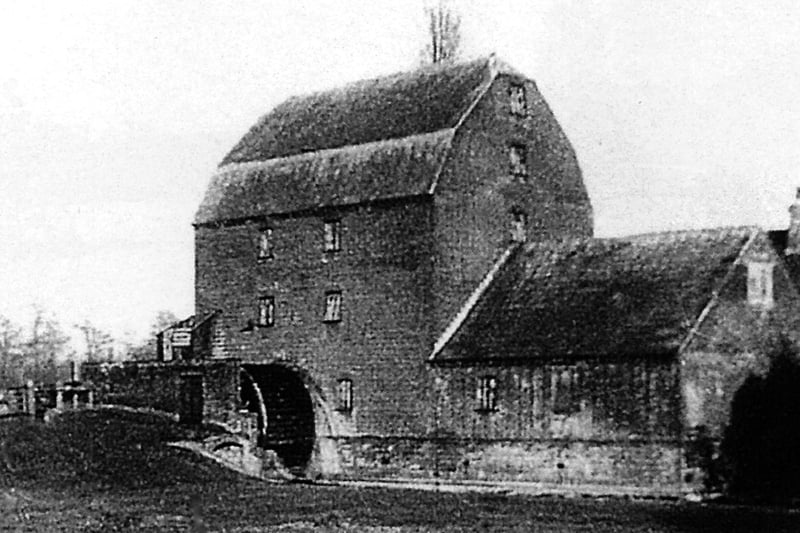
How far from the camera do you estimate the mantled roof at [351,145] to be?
4344cm

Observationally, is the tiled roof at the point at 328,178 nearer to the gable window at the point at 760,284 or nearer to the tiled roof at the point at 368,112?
the tiled roof at the point at 368,112

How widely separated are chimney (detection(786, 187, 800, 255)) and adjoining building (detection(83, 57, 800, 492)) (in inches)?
3.8

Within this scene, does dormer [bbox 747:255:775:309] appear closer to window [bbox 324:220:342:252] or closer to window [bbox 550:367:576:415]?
window [bbox 550:367:576:415]

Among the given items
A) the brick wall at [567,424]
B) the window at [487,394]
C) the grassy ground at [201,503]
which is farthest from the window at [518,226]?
the grassy ground at [201,503]

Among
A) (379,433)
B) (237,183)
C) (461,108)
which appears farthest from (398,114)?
(379,433)

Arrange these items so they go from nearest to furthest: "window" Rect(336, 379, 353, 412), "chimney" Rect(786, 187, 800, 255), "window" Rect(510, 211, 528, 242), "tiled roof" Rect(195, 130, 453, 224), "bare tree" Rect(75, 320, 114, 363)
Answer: "tiled roof" Rect(195, 130, 453, 224) < "window" Rect(336, 379, 353, 412) < "window" Rect(510, 211, 528, 242) < "chimney" Rect(786, 187, 800, 255) < "bare tree" Rect(75, 320, 114, 363)

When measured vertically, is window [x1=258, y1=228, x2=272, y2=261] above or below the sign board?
above

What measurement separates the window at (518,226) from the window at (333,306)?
5.68 meters

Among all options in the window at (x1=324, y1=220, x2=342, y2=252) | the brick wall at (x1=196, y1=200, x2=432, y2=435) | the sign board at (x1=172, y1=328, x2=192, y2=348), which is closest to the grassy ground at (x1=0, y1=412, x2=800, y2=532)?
the brick wall at (x1=196, y1=200, x2=432, y2=435)

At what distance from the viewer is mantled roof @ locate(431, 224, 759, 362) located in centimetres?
3756

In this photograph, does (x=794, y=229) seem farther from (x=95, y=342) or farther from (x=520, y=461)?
(x=95, y=342)

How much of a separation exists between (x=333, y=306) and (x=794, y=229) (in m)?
17.0

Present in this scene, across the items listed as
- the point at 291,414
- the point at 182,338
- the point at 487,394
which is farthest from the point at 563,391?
the point at 182,338

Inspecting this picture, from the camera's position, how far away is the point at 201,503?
101 ft
